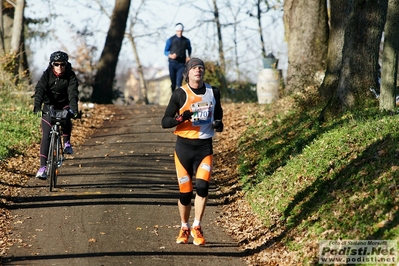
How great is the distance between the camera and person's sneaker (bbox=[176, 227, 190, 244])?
9.48 meters

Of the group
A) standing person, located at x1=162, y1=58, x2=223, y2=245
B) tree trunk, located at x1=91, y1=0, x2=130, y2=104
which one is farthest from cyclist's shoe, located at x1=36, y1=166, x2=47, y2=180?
tree trunk, located at x1=91, y1=0, x2=130, y2=104

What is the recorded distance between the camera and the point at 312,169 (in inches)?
432

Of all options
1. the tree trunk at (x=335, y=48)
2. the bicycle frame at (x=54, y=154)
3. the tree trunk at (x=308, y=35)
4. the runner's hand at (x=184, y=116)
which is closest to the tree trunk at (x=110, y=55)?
the tree trunk at (x=308, y=35)

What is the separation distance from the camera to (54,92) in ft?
41.7

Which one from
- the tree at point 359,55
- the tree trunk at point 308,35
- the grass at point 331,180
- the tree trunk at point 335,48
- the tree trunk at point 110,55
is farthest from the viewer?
the tree trunk at point 110,55

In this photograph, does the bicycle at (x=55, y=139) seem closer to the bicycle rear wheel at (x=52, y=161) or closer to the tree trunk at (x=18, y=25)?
the bicycle rear wheel at (x=52, y=161)

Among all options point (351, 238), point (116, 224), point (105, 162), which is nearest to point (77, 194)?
point (116, 224)

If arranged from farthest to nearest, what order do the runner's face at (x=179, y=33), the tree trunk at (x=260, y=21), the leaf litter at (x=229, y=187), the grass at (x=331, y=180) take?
the tree trunk at (x=260, y=21)
the runner's face at (x=179, y=33)
the leaf litter at (x=229, y=187)
the grass at (x=331, y=180)

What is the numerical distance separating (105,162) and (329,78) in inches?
207

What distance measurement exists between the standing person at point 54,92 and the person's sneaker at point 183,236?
149 inches

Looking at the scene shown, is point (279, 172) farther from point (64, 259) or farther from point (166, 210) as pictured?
point (64, 259)

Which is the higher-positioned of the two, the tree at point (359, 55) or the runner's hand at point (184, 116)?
the tree at point (359, 55)

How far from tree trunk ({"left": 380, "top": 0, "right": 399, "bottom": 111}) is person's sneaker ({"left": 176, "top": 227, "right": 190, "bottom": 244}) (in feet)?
15.4

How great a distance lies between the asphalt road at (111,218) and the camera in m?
8.76
